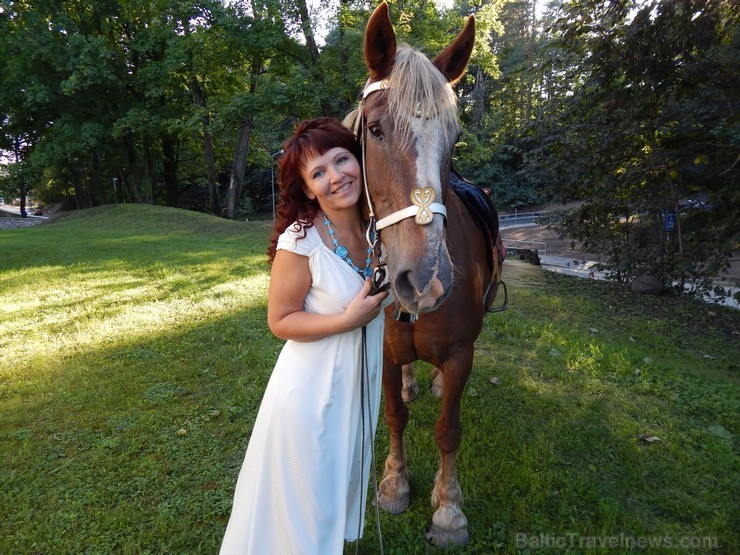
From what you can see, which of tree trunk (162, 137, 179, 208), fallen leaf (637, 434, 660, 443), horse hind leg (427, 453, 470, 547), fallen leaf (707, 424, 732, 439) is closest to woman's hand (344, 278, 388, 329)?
horse hind leg (427, 453, 470, 547)

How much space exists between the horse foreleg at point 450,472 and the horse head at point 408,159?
3.63 feet

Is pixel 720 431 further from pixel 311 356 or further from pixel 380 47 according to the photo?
pixel 380 47

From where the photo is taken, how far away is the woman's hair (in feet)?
5.11

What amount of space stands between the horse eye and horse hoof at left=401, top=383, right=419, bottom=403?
2.77 metres

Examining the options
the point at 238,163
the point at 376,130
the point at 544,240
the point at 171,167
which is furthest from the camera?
the point at 171,167

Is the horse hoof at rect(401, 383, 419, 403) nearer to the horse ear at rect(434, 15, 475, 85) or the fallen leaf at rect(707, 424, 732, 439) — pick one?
the fallen leaf at rect(707, 424, 732, 439)

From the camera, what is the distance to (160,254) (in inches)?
451

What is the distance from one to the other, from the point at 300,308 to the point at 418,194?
0.58 meters

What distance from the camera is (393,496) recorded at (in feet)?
8.89

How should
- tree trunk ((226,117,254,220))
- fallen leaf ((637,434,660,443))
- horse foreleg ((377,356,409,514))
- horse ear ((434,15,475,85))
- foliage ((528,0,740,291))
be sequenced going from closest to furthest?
horse ear ((434,15,475,85))
horse foreleg ((377,356,409,514))
fallen leaf ((637,434,660,443))
foliage ((528,0,740,291))
tree trunk ((226,117,254,220))

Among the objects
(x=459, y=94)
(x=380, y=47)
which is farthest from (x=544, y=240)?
(x=380, y=47)

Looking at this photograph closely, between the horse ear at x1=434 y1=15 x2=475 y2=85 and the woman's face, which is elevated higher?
the horse ear at x1=434 y1=15 x2=475 y2=85

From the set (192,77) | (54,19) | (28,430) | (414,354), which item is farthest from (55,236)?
(414,354)

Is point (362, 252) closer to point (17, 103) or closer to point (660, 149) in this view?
point (660, 149)
